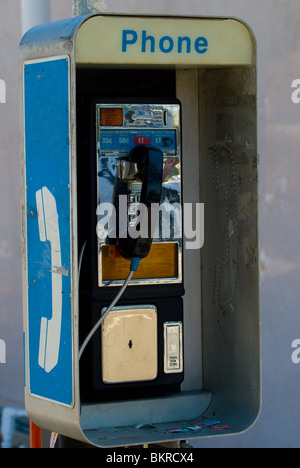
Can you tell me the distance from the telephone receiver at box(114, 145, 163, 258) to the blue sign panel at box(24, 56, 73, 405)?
0.25 meters

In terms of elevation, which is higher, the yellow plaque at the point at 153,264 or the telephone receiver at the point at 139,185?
the telephone receiver at the point at 139,185

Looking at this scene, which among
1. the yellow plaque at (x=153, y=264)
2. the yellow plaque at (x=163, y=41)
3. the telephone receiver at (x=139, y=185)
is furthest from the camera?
the yellow plaque at (x=153, y=264)

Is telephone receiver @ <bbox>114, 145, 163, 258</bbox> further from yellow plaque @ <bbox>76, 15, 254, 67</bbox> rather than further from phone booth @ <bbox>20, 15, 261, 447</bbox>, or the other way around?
yellow plaque @ <bbox>76, 15, 254, 67</bbox>

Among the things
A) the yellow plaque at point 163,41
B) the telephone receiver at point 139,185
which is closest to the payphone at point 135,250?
the telephone receiver at point 139,185

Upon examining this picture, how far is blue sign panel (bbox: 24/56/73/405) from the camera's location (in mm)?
3182

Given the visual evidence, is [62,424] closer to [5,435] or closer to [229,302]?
[229,302]

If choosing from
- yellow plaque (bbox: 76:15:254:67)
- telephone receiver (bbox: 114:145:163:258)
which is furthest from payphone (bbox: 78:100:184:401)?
yellow plaque (bbox: 76:15:254:67)

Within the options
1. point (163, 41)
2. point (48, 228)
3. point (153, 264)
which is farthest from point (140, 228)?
point (163, 41)

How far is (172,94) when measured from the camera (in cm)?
366

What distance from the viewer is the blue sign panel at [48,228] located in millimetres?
3182

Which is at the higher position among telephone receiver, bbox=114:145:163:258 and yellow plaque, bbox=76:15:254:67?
yellow plaque, bbox=76:15:254:67

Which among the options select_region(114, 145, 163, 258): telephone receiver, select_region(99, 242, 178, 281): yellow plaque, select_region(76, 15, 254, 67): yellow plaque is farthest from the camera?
select_region(99, 242, 178, 281): yellow plaque

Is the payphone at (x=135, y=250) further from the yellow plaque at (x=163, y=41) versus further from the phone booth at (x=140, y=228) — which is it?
the yellow plaque at (x=163, y=41)
